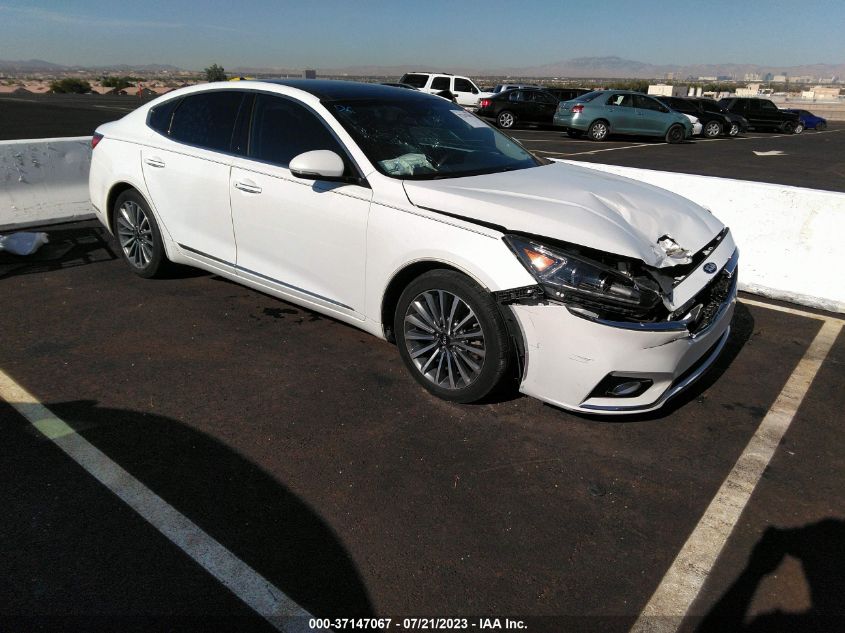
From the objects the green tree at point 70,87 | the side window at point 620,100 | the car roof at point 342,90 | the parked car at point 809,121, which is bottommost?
the green tree at point 70,87

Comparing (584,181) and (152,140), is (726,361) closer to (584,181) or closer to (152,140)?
(584,181)

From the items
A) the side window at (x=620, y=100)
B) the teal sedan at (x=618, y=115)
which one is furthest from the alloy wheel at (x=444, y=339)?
the side window at (x=620, y=100)

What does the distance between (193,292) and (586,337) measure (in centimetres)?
352

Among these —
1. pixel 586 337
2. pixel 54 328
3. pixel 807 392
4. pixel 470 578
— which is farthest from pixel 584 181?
pixel 54 328

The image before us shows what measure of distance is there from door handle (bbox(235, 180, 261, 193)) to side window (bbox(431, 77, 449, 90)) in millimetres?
24072

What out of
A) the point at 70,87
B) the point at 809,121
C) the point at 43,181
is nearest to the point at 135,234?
the point at 43,181

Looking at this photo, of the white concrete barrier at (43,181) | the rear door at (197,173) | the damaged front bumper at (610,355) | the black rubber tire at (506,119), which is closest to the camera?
the damaged front bumper at (610,355)

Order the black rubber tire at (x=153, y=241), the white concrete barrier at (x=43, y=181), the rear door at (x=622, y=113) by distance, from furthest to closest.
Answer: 1. the rear door at (x=622, y=113)
2. the white concrete barrier at (x=43, y=181)
3. the black rubber tire at (x=153, y=241)

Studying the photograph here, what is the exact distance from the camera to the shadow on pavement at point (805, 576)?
2.25 metres

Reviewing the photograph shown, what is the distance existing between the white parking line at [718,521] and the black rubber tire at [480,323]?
1178mm

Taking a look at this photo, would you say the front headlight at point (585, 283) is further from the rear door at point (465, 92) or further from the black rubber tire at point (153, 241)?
the rear door at point (465, 92)

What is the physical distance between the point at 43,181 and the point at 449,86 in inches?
879

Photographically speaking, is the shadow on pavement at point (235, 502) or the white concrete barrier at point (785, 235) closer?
the shadow on pavement at point (235, 502)

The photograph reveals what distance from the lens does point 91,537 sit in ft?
8.32
